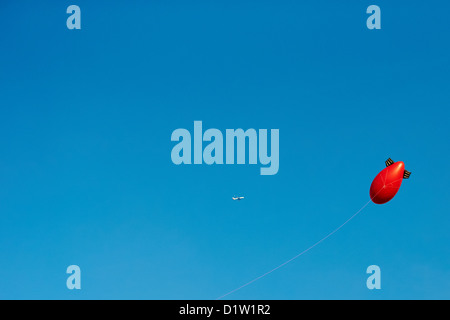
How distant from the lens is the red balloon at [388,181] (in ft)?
26.3

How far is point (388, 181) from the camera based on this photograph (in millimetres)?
8008

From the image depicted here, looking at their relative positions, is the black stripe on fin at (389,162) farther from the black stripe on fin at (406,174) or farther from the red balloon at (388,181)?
the black stripe on fin at (406,174)

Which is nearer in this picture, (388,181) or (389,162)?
(388,181)

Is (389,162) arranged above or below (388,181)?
above

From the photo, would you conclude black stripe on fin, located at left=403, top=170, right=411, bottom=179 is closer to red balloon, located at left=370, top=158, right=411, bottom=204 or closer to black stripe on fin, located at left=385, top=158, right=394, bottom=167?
red balloon, located at left=370, top=158, right=411, bottom=204

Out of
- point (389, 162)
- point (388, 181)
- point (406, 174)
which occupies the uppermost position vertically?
point (389, 162)

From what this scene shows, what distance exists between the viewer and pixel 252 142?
28.2 ft

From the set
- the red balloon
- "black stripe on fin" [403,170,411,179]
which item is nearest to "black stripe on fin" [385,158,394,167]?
the red balloon

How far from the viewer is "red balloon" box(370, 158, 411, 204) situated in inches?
316

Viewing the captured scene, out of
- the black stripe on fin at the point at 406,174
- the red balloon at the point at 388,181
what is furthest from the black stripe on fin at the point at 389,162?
the black stripe on fin at the point at 406,174

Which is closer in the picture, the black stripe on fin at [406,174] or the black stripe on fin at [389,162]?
the black stripe on fin at [406,174]
